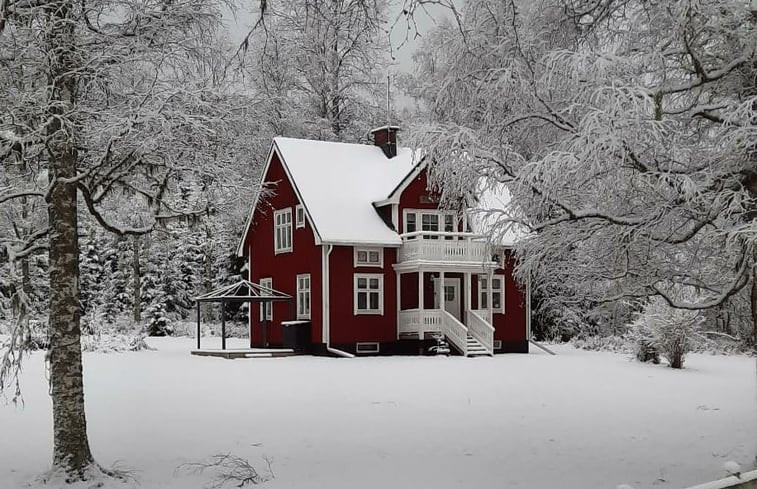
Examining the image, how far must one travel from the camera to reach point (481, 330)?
1049 inches

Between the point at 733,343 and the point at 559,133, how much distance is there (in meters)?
21.2

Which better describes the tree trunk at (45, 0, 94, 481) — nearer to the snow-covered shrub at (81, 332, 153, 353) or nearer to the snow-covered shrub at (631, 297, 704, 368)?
the snow-covered shrub at (631, 297, 704, 368)

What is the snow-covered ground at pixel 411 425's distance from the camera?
30.6 ft

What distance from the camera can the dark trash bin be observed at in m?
25.8

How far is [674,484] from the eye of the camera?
343 inches

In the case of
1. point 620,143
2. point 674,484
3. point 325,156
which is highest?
point 325,156

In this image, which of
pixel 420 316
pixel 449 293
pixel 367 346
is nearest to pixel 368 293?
pixel 367 346

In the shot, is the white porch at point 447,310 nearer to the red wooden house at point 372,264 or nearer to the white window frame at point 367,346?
the red wooden house at point 372,264

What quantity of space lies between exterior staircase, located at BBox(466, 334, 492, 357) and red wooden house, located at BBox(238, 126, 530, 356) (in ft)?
0.15

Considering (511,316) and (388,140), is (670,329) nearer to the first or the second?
(511,316)

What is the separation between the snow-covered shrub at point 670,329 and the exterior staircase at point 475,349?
5157 millimetres

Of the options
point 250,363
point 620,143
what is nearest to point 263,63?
point 620,143

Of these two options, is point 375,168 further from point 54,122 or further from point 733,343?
point 54,122

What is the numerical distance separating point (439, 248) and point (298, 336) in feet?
16.2
